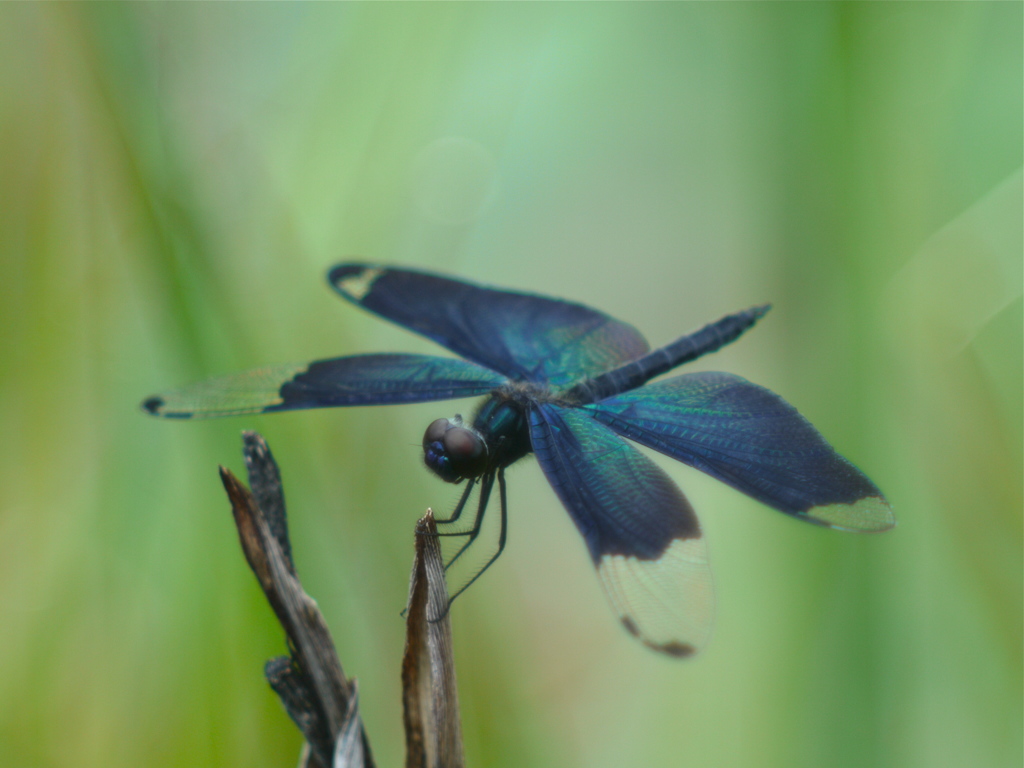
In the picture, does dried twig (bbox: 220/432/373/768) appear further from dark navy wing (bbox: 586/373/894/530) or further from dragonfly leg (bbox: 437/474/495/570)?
dark navy wing (bbox: 586/373/894/530)

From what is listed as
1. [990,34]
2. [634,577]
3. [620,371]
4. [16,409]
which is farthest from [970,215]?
[16,409]

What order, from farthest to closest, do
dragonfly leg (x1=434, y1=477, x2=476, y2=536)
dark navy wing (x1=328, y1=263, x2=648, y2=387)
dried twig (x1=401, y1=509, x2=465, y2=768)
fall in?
dark navy wing (x1=328, y1=263, x2=648, y2=387)
dragonfly leg (x1=434, y1=477, x2=476, y2=536)
dried twig (x1=401, y1=509, x2=465, y2=768)

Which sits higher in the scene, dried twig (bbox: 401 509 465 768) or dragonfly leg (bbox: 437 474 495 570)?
dragonfly leg (bbox: 437 474 495 570)

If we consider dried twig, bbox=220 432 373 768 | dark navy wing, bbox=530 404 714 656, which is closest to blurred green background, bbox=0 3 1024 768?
dark navy wing, bbox=530 404 714 656

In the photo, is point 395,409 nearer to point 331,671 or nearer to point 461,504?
point 461,504

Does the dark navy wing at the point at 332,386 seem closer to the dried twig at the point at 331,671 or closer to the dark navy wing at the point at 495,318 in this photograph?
the dark navy wing at the point at 495,318

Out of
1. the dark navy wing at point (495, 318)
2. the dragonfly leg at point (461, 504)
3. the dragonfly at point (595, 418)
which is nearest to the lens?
the dragonfly at point (595, 418)

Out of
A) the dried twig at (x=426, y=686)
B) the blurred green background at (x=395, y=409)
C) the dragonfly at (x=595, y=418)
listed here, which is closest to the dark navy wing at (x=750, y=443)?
the dragonfly at (x=595, y=418)

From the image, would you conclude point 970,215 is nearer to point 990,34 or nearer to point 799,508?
point 990,34
